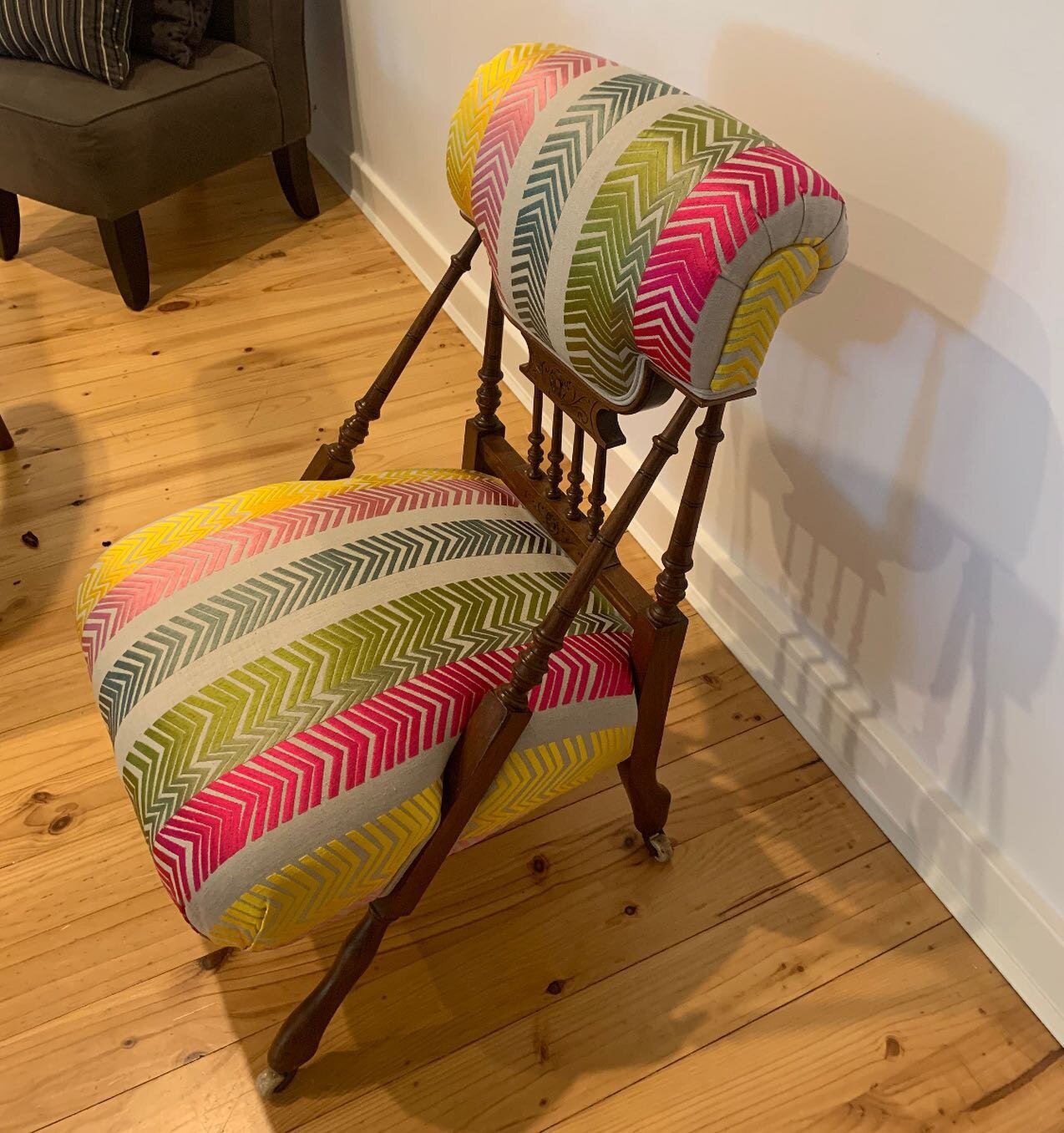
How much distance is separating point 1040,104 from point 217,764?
0.95 meters

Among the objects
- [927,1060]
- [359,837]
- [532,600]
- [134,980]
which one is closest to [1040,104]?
[532,600]

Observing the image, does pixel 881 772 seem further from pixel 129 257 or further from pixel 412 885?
pixel 129 257

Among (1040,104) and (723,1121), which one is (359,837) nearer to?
(723,1121)

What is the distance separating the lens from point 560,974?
129 cm

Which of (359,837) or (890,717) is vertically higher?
(359,837)

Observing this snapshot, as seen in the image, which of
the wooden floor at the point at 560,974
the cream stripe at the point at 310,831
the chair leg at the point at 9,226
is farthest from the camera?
the chair leg at the point at 9,226

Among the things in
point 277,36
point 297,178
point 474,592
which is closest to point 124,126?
point 277,36

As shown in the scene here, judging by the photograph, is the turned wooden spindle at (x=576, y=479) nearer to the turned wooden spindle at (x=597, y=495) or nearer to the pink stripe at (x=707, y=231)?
the turned wooden spindle at (x=597, y=495)

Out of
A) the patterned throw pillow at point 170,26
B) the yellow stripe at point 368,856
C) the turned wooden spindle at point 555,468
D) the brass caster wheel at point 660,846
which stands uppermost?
the patterned throw pillow at point 170,26

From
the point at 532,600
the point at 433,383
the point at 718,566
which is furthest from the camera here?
the point at 433,383

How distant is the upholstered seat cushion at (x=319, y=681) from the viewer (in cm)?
94

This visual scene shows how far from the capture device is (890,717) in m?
1.40

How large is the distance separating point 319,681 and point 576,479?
37 cm

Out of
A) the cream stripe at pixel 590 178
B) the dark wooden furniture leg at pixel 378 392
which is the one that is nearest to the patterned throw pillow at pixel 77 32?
the dark wooden furniture leg at pixel 378 392
